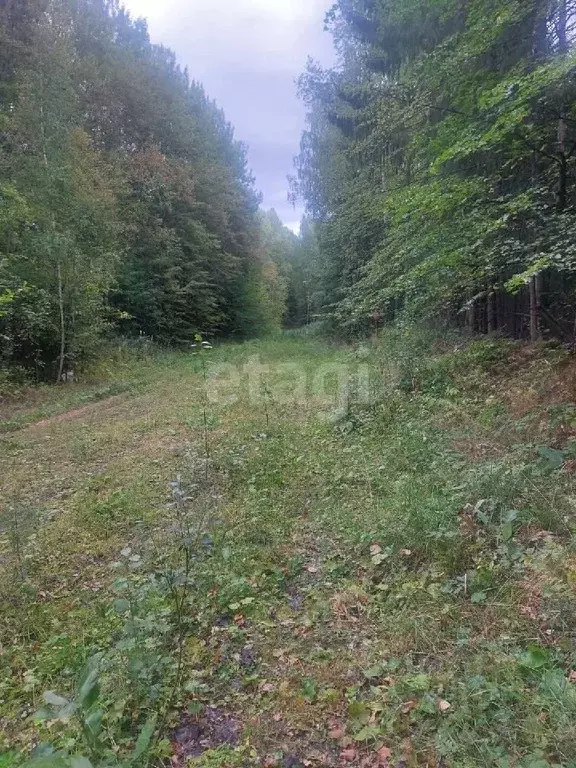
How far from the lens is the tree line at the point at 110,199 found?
10922mm

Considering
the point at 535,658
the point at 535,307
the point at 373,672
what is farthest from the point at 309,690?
the point at 535,307

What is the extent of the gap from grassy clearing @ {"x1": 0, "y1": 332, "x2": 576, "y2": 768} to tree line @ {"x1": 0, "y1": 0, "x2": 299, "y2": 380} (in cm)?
576

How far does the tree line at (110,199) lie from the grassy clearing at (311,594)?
5.76m

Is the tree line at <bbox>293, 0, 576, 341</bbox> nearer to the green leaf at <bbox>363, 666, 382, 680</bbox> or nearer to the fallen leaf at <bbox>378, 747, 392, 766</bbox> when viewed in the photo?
the green leaf at <bbox>363, 666, 382, 680</bbox>

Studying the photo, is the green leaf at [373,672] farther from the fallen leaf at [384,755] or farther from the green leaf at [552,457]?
→ the green leaf at [552,457]

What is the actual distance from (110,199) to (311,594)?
1464 cm

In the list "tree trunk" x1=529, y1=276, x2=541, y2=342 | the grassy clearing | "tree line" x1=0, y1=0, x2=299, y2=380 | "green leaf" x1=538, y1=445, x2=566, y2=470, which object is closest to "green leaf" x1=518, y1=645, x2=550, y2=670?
the grassy clearing

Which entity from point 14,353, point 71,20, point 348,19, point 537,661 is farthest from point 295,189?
point 537,661

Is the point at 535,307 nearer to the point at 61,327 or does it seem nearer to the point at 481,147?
the point at 481,147

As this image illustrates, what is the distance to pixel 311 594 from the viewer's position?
9.79 feet

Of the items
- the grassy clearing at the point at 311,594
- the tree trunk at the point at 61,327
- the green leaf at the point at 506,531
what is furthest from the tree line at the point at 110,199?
the green leaf at the point at 506,531

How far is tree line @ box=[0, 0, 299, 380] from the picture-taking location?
10.9 m

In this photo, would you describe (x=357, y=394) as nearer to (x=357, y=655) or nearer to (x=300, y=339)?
(x=357, y=655)

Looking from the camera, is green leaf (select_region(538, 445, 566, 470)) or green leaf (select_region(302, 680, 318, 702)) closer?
green leaf (select_region(302, 680, 318, 702))
